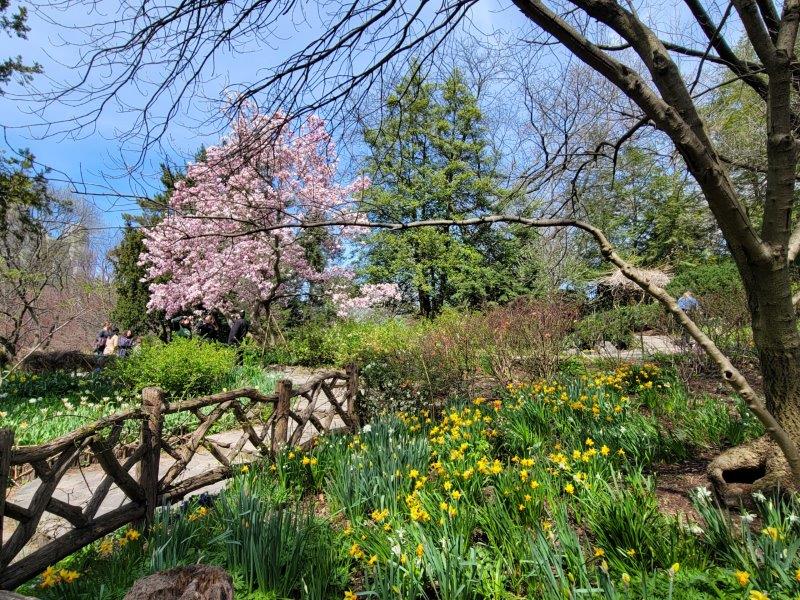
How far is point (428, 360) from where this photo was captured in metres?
6.18

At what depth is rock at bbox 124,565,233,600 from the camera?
1.08 m

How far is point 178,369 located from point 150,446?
4.84 m

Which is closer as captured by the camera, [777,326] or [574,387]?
[777,326]

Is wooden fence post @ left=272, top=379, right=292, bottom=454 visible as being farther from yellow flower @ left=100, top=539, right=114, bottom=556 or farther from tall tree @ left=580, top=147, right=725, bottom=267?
tall tree @ left=580, top=147, right=725, bottom=267

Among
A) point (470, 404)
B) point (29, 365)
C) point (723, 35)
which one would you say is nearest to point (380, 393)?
point (470, 404)

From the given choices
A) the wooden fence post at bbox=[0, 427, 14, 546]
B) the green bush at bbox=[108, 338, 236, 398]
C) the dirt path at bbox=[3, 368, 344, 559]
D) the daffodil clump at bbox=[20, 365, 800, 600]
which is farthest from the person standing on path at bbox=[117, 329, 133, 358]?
the wooden fence post at bbox=[0, 427, 14, 546]

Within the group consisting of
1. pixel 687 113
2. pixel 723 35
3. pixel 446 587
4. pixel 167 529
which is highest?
pixel 723 35

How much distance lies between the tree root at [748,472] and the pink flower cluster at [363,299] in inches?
492

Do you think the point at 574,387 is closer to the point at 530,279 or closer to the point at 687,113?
the point at 687,113

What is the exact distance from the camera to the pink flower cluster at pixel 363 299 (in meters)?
15.0

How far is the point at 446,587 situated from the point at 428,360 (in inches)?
173

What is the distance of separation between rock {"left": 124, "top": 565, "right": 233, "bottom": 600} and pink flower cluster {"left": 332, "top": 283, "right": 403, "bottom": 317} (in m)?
13.7

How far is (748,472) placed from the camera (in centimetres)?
289

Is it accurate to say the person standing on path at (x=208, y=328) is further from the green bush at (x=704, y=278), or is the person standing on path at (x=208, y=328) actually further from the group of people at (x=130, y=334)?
the green bush at (x=704, y=278)
